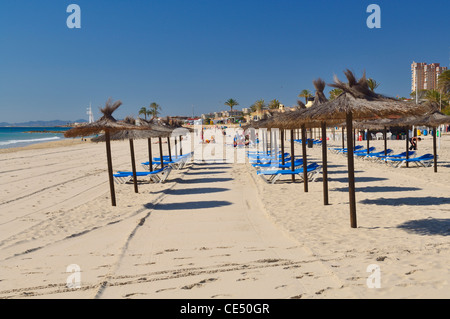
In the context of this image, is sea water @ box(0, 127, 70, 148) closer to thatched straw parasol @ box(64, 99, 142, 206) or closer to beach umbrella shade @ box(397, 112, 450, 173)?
thatched straw parasol @ box(64, 99, 142, 206)

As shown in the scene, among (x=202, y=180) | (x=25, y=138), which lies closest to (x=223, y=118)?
(x=25, y=138)

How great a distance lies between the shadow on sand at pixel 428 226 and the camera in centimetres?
539

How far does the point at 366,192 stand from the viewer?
9055mm

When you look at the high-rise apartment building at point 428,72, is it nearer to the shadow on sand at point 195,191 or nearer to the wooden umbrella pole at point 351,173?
the shadow on sand at point 195,191

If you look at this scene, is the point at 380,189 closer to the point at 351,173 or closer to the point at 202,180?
the point at 351,173

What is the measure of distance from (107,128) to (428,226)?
6.45 metres

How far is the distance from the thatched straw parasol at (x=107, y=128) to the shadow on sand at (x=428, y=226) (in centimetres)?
581

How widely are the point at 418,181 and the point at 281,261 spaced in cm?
780

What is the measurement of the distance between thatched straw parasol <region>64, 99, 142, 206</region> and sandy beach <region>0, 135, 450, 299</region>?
0.83 meters

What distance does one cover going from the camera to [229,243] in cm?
530

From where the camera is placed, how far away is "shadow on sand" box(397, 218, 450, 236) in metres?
5.39

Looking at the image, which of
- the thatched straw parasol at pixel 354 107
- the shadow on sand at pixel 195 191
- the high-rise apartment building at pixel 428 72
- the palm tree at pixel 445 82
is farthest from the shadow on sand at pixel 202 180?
the high-rise apartment building at pixel 428 72
